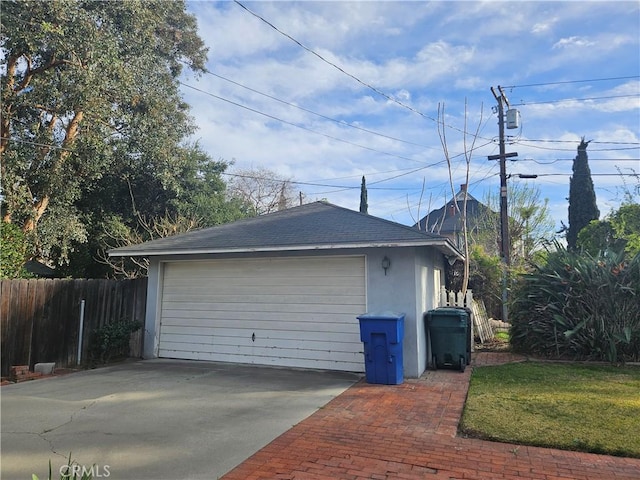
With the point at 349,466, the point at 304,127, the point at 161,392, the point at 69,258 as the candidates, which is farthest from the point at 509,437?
the point at 69,258

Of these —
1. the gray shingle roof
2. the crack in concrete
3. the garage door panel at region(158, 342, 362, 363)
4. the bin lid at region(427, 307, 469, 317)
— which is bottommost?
the crack in concrete

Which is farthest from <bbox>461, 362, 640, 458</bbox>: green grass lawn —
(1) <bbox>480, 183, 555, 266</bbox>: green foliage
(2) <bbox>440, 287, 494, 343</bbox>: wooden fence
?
(1) <bbox>480, 183, 555, 266</bbox>: green foliage

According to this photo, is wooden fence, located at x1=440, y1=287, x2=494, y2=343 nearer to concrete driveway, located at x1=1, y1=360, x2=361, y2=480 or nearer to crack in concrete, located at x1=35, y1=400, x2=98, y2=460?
concrete driveway, located at x1=1, y1=360, x2=361, y2=480

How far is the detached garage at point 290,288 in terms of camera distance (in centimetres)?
729

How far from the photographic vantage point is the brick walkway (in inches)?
A: 132

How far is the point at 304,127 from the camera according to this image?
1415 centimetres

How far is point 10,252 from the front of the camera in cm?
948

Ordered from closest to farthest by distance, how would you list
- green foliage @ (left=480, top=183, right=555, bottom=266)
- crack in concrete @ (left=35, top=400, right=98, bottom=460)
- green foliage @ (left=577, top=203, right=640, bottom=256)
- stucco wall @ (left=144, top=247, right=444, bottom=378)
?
crack in concrete @ (left=35, top=400, right=98, bottom=460) < stucco wall @ (left=144, top=247, right=444, bottom=378) < green foliage @ (left=577, top=203, right=640, bottom=256) < green foliage @ (left=480, top=183, right=555, bottom=266)

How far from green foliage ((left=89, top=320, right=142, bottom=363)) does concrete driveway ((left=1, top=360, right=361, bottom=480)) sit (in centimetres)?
114

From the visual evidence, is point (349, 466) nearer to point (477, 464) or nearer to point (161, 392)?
point (477, 464)

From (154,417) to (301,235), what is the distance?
4.10 metres

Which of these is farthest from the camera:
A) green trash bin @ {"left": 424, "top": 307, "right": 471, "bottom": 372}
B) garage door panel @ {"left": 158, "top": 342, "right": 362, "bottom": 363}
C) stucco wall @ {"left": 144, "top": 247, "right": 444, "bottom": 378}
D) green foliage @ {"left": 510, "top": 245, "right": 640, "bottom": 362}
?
green foliage @ {"left": 510, "top": 245, "right": 640, "bottom": 362}

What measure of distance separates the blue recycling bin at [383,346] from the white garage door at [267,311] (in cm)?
88

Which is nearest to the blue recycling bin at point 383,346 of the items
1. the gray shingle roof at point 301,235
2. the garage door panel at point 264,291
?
the garage door panel at point 264,291
